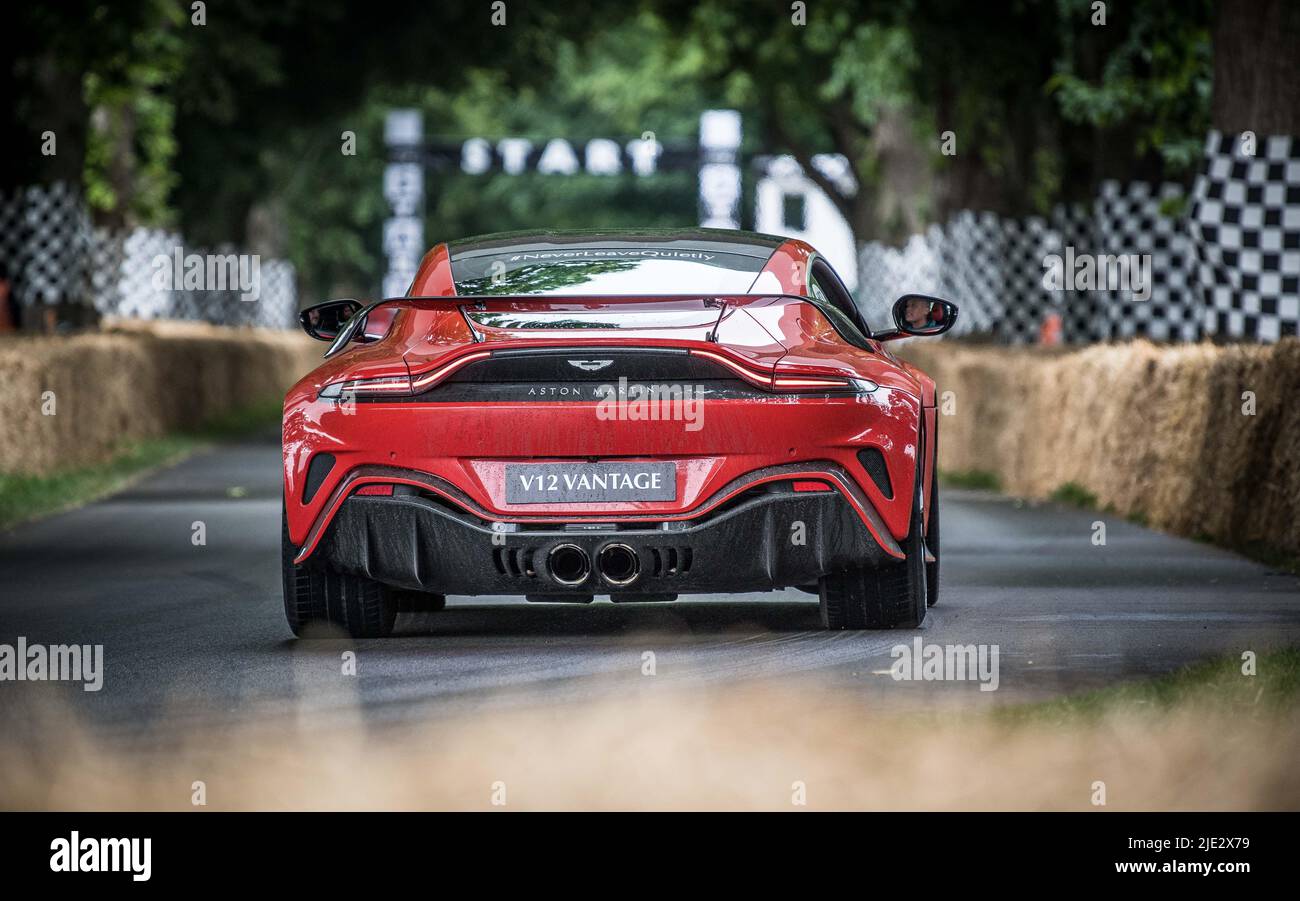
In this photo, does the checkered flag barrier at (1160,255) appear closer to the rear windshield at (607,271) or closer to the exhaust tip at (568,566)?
the rear windshield at (607,271)

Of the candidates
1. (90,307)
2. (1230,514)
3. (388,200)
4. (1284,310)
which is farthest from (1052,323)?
(1230,514)

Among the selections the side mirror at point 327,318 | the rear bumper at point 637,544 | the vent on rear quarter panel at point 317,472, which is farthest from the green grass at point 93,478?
the rear bumper at point 637,544

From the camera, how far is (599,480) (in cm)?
866

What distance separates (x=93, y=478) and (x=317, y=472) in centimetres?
1158

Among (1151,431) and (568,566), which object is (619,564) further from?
(1151,431)

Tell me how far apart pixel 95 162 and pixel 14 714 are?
3381cm

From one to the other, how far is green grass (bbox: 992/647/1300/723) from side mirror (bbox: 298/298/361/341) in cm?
364

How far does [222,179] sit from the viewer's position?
4344 cm

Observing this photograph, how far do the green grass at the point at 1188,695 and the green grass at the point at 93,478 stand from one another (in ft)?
31.1

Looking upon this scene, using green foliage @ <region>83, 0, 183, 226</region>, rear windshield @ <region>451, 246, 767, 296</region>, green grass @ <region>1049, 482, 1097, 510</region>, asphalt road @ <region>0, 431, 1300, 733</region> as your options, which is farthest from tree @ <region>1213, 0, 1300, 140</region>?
green foliage @ <region>83, 0, 183, 226</region>

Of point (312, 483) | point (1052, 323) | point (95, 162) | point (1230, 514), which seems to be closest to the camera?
point (312, 483)

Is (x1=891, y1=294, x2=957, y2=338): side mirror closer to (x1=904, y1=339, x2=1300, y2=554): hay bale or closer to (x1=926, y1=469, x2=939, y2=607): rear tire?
(x1=926, y1=469, x2=939, y2=607): rear tire

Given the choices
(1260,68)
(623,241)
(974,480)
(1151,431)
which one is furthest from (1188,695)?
(974,480)
